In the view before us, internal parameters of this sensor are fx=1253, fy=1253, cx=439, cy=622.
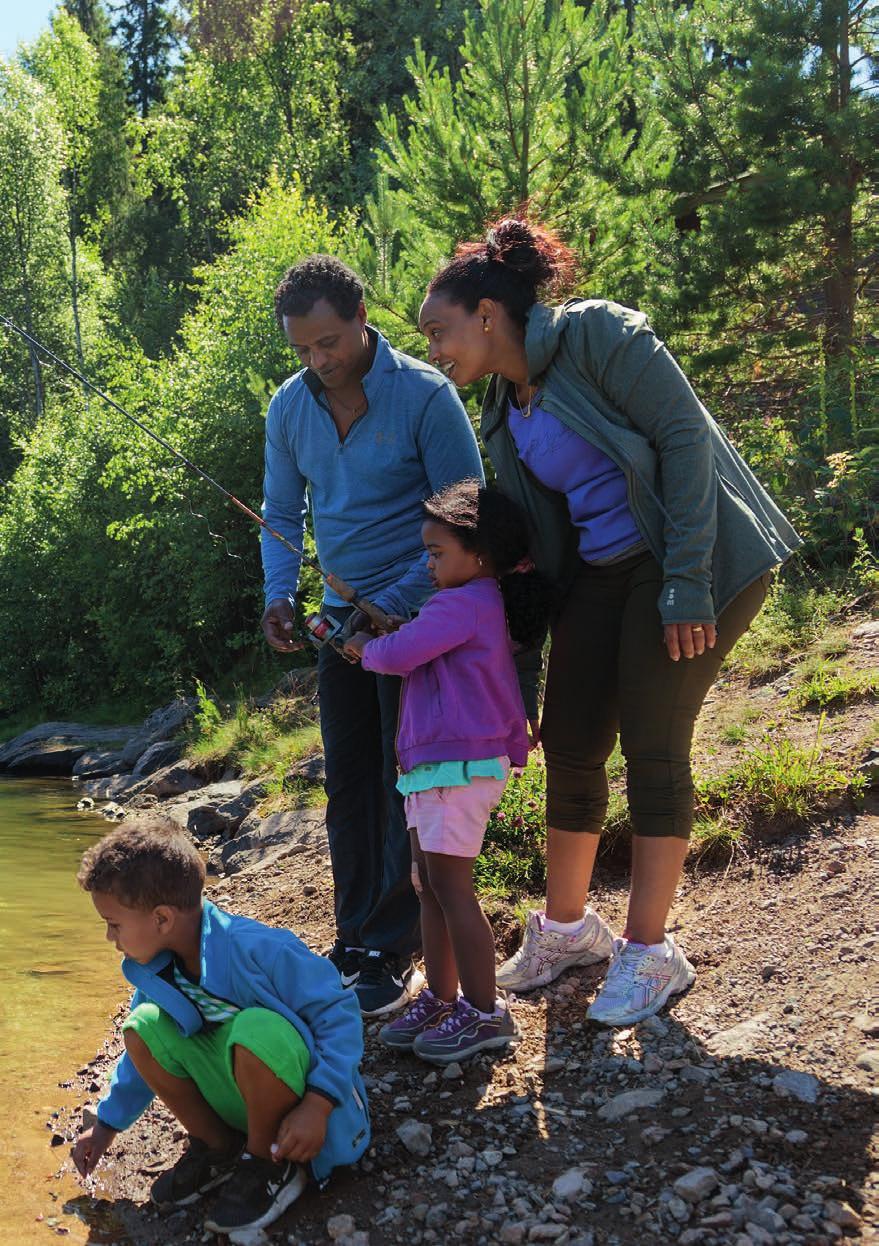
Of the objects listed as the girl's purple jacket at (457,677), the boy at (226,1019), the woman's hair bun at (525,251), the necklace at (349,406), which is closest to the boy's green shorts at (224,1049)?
the boy at (226,1019)

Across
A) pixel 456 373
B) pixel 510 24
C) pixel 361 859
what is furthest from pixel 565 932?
pixel 510 24

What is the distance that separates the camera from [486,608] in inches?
129

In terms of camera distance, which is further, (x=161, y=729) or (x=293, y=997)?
(x=161, y=729)

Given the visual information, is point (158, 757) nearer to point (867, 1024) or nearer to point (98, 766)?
point (98, 766)

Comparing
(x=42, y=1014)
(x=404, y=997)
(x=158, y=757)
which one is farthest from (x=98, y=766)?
(x=404, y=997)

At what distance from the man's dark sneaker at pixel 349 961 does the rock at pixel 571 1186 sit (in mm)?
1282

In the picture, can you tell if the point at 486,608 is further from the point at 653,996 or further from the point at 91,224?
the point at 91,224

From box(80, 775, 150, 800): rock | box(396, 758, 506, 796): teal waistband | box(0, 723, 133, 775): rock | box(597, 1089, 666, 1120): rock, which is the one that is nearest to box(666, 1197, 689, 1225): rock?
box(597, 1089, 666, 1120): rock

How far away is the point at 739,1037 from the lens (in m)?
3.16

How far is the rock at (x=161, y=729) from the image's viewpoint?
575 inches

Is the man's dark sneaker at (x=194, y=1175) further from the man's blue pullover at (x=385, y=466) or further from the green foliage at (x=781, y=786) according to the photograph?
the green foliage at (x=781, y=786)

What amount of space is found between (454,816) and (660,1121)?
87 cm

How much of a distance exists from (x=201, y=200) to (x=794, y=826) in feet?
107

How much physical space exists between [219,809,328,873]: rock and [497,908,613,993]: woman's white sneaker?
Answer: 255 cm
